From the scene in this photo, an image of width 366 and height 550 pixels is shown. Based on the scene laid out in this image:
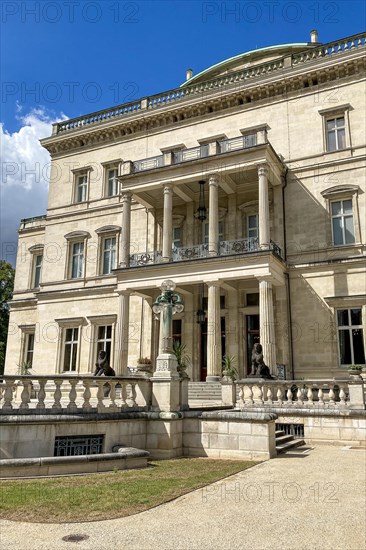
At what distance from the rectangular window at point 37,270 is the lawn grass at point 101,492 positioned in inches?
909

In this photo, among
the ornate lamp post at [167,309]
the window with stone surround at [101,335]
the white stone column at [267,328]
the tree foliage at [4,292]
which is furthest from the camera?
the tree foliage at [4,292]

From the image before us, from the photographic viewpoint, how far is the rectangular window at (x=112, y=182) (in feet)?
93.9

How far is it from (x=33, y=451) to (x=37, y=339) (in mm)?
19163

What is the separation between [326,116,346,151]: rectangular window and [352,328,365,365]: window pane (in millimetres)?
8860

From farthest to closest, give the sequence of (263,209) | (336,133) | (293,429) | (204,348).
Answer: (204,348) < (336,133) < (263,209) < (293,429)

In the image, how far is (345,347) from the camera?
20.2 metres

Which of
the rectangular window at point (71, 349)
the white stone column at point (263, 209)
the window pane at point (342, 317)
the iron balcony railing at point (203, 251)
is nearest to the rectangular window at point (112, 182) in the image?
the iron balcony railing at point (203, 251)

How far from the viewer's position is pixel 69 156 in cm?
3077

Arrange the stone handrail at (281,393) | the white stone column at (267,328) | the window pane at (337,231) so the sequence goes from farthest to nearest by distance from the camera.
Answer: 1. the window pane at (337,231)
2. the white stone column at (267,328)
3. the stone handrail at (281,393)

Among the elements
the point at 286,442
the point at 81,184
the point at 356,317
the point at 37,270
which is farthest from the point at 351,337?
the point at 37,270

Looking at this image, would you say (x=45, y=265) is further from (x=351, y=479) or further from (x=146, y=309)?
(x=351, y=479)

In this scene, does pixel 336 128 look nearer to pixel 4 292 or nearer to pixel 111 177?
pixel 111 177

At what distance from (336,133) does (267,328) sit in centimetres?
1046

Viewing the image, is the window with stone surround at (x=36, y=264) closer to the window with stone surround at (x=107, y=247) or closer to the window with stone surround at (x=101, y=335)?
the window with stone surround at (x=107, y=247)
